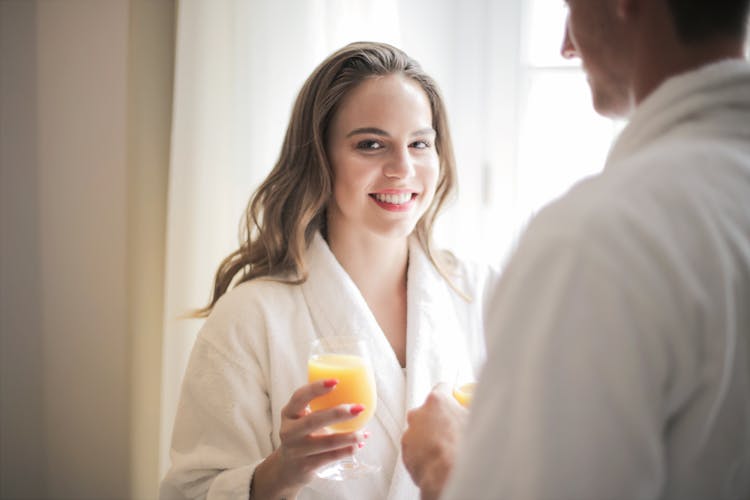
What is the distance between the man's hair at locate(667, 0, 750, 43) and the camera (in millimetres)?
664

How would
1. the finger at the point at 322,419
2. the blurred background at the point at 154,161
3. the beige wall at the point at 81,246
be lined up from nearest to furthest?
the finger at the point at 322,419
the blurred background at the point at 154,161
the beige wall at the point at 81,246

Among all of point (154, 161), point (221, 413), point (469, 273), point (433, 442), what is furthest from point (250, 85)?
point (433, 442)

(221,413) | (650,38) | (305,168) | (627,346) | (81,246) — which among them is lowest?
(221,413)

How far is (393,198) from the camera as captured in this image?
5.03 feet

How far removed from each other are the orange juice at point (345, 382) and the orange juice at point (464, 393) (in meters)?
0.18

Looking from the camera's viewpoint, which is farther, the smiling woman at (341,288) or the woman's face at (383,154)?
the woman's face at (383,154)

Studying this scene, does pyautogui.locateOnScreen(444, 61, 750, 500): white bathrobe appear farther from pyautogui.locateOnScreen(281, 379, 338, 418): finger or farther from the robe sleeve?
the robe sleeve

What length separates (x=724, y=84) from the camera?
66 centimetres

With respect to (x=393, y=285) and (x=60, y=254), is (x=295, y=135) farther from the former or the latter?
(x=60, y=254)

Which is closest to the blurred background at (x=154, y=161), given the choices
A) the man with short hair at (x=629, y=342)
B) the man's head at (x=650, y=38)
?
the man's head at (x=650, y=38)

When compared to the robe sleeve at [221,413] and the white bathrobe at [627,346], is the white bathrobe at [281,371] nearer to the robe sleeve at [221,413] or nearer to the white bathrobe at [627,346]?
the robe sleeve at [221,413]

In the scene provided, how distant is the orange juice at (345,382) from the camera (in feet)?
3.85

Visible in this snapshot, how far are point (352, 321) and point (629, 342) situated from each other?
1.01 meters

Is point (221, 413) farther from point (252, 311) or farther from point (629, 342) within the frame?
point (629, 342)
